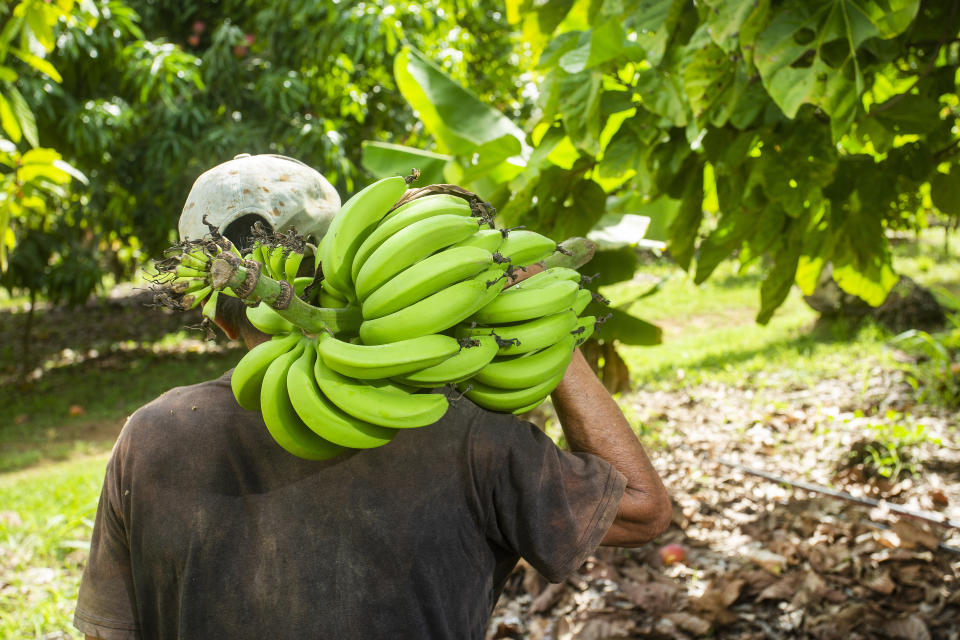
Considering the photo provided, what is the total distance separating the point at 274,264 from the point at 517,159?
223 cm

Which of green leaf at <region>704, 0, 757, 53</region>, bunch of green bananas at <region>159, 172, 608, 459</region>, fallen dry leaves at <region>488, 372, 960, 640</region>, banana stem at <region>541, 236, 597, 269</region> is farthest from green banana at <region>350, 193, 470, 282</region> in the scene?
fallen dry leaves at <region>488, 372, 960, 640</region>

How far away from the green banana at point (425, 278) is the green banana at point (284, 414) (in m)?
0.16

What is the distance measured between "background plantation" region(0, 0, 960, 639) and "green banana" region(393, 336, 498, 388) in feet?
1.45

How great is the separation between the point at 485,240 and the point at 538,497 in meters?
0.49

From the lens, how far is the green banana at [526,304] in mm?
1246

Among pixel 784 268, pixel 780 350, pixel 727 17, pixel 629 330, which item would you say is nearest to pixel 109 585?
pixel 727 17

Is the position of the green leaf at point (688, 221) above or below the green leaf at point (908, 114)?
below

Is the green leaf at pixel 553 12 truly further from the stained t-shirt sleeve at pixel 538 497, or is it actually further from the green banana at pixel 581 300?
the stained t-shirt sleeve at pixel 538 497

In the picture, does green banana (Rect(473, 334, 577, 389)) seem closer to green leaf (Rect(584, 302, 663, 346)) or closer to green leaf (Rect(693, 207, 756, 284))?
green leaf (Rect(693, 207, 756, 284))

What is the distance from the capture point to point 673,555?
358cm

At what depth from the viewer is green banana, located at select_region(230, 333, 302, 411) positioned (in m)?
1.19

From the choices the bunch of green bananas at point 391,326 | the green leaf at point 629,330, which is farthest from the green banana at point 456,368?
the green leaf at point 629,330

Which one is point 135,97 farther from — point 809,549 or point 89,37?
point 809,549

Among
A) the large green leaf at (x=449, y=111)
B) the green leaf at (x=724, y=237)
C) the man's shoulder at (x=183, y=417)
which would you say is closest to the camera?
the man's shoulder at (x=183, y=417)
